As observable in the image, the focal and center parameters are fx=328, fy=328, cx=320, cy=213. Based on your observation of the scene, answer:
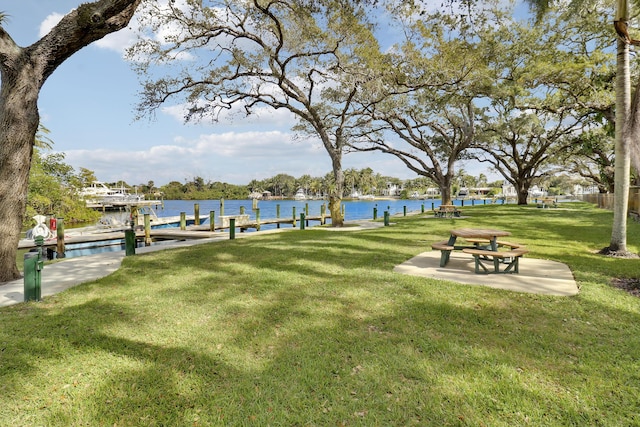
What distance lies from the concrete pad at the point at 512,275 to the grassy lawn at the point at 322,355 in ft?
1.34

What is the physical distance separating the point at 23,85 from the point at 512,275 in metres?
10.2

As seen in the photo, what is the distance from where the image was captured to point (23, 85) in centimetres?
627

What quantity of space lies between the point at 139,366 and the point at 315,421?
1.94 m

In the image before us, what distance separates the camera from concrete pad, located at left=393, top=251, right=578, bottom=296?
18.5 ft

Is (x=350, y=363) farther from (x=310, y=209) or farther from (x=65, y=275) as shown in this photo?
(x=310, y=209)

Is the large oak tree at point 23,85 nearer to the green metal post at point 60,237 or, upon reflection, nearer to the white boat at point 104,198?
the green metal post at point 60,237

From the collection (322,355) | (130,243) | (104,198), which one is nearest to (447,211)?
(130,243)

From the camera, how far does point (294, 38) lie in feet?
47.5

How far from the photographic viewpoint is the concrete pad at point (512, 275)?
5625 millimetres

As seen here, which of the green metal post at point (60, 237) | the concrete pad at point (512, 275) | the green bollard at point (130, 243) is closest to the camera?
the concrete pad at point (512, 275)

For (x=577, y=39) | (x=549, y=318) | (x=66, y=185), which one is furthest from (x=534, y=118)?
(x=66, y=185)

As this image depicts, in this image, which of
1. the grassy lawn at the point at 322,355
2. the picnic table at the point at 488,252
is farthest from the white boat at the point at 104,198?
the picnic table at the point at 488,252

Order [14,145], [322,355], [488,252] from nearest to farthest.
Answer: [322,355], [14,145], [488,252]

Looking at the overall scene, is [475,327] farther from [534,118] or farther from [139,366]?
[534,118]
